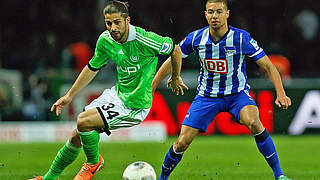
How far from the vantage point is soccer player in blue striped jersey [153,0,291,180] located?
7154 millimetres

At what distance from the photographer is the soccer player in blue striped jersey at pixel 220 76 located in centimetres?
715

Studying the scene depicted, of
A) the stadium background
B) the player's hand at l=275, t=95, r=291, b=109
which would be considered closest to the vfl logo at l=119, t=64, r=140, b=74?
the player's hand at l=275, t=95, r=291, b=109

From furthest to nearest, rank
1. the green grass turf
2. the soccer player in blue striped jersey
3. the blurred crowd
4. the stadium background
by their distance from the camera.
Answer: the blurred crowd → the stadium background → the green grass turf → the soccer player in blue striped jersey

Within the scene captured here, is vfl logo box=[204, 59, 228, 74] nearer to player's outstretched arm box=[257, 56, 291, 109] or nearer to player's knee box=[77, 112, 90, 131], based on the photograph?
player's outstretched arm box=[257, 56, 291, 109]

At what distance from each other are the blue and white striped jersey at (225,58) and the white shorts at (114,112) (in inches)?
33.8

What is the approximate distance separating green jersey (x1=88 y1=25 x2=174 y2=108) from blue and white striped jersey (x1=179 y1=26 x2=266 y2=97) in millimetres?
564

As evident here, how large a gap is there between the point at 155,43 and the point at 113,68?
26.1 feet

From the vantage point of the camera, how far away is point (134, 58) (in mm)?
6852

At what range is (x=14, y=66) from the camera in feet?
49.0

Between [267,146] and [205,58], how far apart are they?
114cm

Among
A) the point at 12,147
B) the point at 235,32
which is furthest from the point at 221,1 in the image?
the point at 12,147

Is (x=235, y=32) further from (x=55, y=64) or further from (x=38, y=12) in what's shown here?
(x=38, y=12)

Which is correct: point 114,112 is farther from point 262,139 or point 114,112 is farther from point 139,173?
point 262,139

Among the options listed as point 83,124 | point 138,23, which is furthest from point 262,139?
point 138,23
